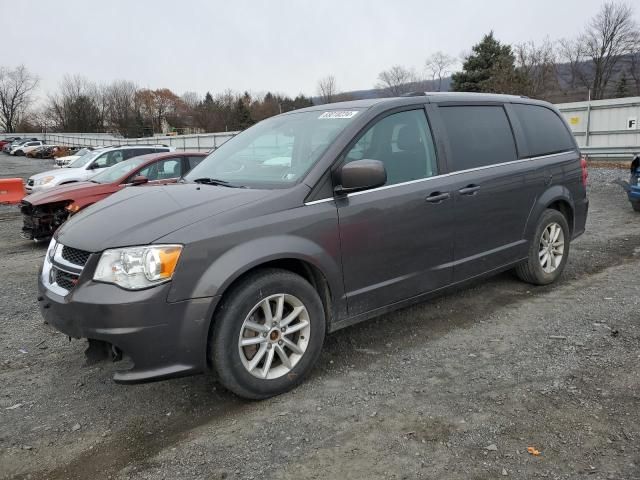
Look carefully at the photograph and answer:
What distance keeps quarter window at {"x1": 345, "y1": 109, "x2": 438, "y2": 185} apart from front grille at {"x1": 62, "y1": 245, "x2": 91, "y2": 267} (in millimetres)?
1783

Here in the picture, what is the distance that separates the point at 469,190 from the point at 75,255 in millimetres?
2913

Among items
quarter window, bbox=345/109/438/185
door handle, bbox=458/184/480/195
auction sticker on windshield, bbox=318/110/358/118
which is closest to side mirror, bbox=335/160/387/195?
quarter window, bbox=345/109/438/185

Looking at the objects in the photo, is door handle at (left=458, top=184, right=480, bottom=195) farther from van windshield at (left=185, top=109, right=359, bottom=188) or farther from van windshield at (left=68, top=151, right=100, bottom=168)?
van windshield at (left=68, top=151, right=100, bottom=168)

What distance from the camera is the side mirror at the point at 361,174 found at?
10.8 feet

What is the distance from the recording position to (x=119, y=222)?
3105mm

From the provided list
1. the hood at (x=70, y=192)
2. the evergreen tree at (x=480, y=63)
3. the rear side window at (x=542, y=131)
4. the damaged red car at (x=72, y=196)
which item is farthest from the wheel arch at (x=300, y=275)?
the evergreen tree at (x=480, y=63)

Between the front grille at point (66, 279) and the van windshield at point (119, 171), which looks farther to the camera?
the van windshield at point (119, 171)

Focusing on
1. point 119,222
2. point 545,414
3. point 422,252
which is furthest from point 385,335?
point 119,222

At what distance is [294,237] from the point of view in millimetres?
3189

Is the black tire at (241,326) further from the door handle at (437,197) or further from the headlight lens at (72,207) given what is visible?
the headlight lens at (72,207)

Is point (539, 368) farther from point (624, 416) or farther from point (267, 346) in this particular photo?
point (267, 346)

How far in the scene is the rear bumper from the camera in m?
2.75

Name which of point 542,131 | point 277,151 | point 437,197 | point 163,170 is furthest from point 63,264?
point 163,170

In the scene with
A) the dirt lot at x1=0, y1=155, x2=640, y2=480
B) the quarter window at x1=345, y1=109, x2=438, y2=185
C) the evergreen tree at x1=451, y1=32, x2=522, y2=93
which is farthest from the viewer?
the evergreen tree at x1=451, y1=32, x2=522, y2=93
